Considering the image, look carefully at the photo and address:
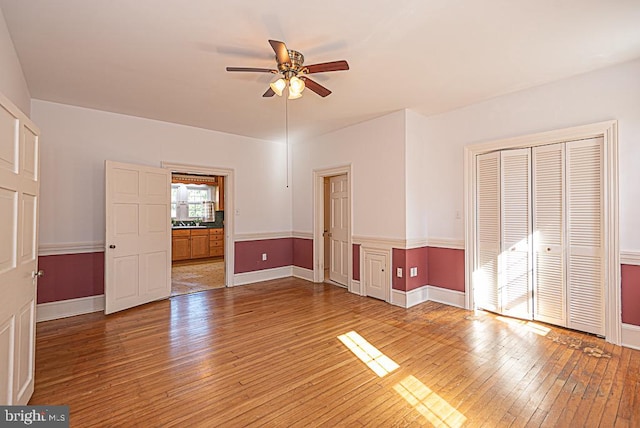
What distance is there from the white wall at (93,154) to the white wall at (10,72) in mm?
726

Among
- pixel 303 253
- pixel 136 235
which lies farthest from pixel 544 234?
pixel 136 235

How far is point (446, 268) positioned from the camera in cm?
441

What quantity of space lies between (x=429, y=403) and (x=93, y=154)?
16.2 feet

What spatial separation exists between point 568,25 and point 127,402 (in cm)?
431

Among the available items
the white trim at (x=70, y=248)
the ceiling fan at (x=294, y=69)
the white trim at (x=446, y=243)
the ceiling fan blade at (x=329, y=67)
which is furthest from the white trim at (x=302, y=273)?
the ceiling fan blade at (x=329, y=67)

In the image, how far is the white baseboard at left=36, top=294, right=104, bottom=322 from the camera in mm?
3844

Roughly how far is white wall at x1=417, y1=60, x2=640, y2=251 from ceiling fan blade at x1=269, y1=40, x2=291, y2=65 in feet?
8.95

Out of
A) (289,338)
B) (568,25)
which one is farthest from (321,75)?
(289,338)

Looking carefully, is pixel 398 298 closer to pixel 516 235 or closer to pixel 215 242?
pixel 516 235

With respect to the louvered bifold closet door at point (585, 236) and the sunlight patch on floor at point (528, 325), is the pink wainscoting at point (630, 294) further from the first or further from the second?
the sunlight patch on floor at point (528, 325)

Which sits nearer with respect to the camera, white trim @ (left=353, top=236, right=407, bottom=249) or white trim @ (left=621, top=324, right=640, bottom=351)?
white trim @ (left=621, top=324, right=640, bottom=351)

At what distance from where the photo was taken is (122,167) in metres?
4.18

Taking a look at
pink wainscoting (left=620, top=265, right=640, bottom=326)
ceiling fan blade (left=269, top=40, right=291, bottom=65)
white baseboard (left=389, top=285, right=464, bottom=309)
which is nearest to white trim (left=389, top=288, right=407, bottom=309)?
white baseboard (left=389, top=285, right=464, bottom=309)

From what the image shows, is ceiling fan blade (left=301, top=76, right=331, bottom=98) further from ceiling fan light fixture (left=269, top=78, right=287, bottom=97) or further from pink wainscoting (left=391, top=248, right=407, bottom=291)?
pink wainscoting (left=391, top=248, right=407, bottom=291)
